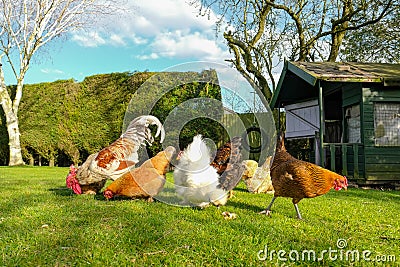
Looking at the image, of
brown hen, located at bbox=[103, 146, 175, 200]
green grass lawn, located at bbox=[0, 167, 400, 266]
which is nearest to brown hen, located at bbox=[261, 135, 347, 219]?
green grass lawn, located at bbox=[0, 167, 400, 266]

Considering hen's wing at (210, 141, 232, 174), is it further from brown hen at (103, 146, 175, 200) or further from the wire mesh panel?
the wire mesh panel

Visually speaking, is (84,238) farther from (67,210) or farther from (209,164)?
(209,164)

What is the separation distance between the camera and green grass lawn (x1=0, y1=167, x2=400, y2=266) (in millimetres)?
2432

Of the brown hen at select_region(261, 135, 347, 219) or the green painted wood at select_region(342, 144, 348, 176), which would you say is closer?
the brown hen at select_region(261, 135, 347, 219)

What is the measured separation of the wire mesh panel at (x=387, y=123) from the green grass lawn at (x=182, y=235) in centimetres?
568

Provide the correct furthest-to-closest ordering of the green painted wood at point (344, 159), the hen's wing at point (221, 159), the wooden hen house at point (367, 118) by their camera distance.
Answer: the green painted wood at point (344, 159)
the wooden hen house at point (367, 118)
the hen's wing at point (221, 159)

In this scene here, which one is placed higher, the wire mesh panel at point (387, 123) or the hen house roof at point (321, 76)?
the hen house roof at point (321, 76)

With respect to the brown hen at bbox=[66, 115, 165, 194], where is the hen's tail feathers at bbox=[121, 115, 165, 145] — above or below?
above

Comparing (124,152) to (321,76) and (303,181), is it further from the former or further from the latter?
(321,76)

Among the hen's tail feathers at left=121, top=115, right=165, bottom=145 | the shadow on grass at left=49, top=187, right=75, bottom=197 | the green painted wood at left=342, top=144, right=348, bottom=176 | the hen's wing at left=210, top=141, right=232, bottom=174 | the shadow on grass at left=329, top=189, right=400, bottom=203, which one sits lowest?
the shadow on grass at left=329, top=189, right=400, bottom=203

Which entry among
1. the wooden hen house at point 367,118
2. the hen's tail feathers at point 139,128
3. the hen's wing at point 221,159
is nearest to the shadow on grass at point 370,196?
the wooden hen house at point 367,118

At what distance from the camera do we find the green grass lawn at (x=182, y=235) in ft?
7.98

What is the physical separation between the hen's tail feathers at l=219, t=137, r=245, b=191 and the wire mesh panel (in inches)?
246

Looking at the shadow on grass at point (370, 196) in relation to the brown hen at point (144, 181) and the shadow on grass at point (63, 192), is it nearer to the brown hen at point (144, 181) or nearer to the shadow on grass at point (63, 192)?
the brown hen at point (144, 181)
